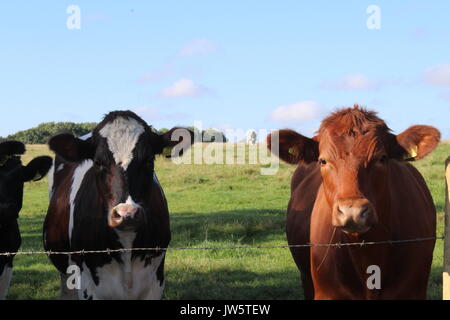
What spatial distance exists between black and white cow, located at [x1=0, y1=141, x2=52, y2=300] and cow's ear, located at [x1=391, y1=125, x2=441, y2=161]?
13.0 feet

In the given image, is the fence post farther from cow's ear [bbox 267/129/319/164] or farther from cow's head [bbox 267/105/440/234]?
cow's ear [bbox 267/129/319/164]

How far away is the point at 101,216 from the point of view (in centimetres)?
538

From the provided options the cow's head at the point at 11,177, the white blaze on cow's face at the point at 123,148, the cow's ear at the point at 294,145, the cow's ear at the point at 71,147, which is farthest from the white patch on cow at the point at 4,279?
the cow's ear at the point at 294,145

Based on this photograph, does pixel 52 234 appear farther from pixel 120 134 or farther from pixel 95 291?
pixel 120 134

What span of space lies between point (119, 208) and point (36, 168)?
9.19 ft

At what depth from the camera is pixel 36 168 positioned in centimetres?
716

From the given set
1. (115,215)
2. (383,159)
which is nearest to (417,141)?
(383,159)

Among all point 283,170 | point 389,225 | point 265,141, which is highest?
point 265,141

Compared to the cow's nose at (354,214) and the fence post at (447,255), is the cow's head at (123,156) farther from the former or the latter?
the fence post at (447,255)

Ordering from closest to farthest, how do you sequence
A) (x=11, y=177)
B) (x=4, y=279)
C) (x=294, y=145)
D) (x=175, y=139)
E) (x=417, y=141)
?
(x=417, y=141) < (x=294, y=145) < (x=175, y=139) < (x=11, y=177) < (x=4, y=279)

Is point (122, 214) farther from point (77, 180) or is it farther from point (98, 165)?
point (77, 180)

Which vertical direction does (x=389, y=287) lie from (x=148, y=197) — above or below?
below

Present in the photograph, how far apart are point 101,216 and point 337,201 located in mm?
2354

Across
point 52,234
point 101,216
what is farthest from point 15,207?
point 101,216
